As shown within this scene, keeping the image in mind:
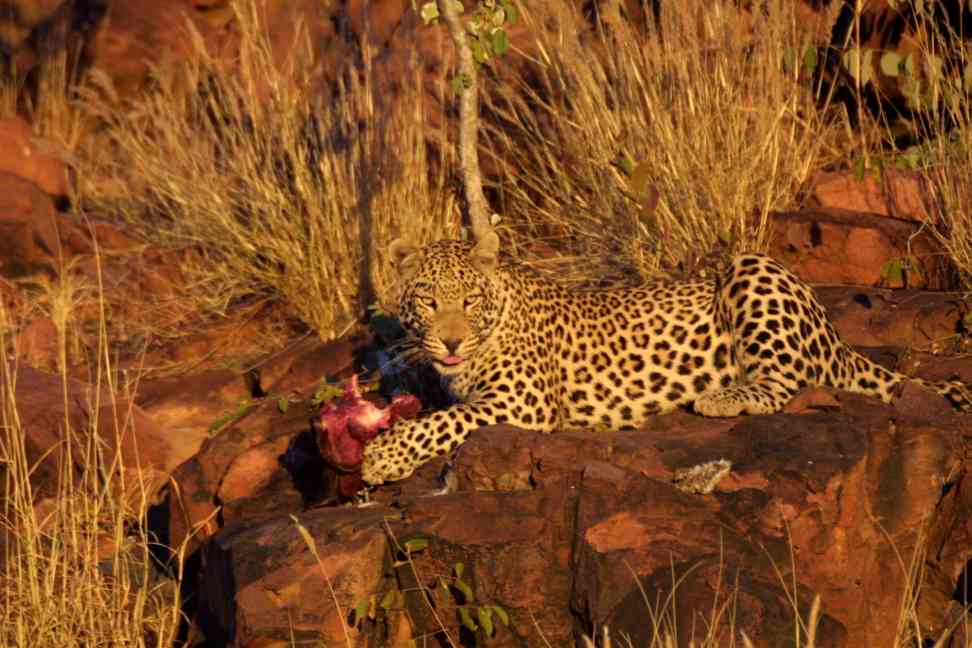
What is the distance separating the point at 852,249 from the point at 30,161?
8810 millimetres

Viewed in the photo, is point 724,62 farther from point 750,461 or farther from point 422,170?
point 750,461

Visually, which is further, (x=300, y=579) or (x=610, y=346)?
(x=610, y=346)

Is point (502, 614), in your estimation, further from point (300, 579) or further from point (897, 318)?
point (897, 318)

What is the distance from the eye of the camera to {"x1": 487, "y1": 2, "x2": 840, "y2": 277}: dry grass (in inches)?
373

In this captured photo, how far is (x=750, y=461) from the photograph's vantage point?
5.95 m

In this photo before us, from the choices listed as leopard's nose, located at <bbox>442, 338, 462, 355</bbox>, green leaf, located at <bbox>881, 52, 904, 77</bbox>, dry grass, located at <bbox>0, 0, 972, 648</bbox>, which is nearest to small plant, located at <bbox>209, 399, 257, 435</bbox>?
dry grass, located at <bbox>0, 0, 972, 648</bbox>

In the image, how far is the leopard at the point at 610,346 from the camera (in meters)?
7.50

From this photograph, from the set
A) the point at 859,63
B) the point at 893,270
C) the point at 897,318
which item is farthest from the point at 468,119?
the point at 859,63

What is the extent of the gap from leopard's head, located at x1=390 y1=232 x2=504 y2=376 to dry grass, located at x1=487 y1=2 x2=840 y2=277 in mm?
1855

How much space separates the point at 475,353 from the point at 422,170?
302 cm

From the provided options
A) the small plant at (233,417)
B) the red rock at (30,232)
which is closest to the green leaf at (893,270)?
the small plant at (233,417)

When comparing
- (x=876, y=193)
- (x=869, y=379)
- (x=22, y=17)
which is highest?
A: (x=22, y=17)

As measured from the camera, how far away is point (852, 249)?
931 cm

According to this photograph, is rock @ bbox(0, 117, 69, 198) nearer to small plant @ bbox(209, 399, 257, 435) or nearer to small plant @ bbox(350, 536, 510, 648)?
small plant @ bbox(209, 399, 257, 435)
